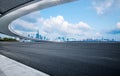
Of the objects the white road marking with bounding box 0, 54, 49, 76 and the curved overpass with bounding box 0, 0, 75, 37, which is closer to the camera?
the white road marking with bounding box 0, 54, 49, 76

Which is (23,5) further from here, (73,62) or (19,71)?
(19,71)

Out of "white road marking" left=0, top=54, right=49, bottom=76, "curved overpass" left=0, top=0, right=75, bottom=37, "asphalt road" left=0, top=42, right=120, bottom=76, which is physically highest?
"curved overpass" left=0, top=0, right=75, bottom=37

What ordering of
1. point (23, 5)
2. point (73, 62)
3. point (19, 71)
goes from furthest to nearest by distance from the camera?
point (23, 5), point (73, 62), point (19, 71)

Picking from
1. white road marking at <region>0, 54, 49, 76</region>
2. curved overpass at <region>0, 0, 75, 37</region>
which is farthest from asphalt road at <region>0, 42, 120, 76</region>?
curved overpass at <region>0, 0, 75, 37</region>

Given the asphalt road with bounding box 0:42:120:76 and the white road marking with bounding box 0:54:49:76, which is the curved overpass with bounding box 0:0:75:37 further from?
the white road marking with bounding box 0:54:49:76

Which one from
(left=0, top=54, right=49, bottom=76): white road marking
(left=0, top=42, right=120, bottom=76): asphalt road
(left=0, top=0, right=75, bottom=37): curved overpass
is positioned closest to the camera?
(left=0, top=54, right=49, bottom=76): white road marking

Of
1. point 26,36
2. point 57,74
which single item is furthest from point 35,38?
point 57,74

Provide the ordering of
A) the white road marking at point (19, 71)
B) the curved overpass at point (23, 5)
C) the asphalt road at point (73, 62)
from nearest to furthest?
the white road marking at point (19, 71), the asphalt road at point (73, 62), the curved overpass at point (23, 5)

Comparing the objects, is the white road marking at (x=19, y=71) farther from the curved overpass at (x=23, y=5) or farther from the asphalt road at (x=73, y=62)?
the curved overpass at (x=23, y=5)

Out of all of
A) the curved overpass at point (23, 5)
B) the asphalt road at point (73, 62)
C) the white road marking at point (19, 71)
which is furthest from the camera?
the curved overpass at point (23, 5)

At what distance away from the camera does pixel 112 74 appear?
4.67 m

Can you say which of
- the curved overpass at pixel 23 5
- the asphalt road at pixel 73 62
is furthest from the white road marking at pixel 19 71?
the curved overpass at pixel 23 5

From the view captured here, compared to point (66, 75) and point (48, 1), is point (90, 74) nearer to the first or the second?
point (66, 75)

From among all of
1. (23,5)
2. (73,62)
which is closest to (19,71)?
(73,62)
